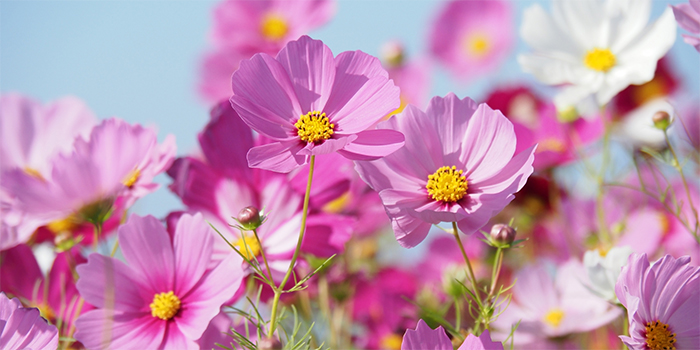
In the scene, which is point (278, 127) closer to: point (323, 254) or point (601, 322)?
point (323, 254)

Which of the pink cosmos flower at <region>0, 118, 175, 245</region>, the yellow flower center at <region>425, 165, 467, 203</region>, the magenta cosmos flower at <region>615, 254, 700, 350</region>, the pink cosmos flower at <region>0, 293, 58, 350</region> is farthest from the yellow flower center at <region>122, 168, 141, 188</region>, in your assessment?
the magenta cosmos flower at <region>615, 254, 700, 350</region>

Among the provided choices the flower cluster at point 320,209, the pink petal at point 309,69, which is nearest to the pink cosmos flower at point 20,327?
the flower cluster at point 320,209

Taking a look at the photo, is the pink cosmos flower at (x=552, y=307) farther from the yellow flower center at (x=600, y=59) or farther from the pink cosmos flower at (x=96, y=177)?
the pink cosmos flower at (x=96, y=177)

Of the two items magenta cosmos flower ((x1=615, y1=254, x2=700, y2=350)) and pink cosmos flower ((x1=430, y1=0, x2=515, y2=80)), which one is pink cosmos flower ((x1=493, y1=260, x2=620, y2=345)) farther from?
pink cosmos flower ((x1=430, y1=0, x2=515, y2=80))

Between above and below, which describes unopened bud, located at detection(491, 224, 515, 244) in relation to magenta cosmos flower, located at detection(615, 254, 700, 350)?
above

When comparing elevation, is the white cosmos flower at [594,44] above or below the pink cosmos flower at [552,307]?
above

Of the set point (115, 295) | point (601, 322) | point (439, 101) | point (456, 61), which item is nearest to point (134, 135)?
point (115, 295)
